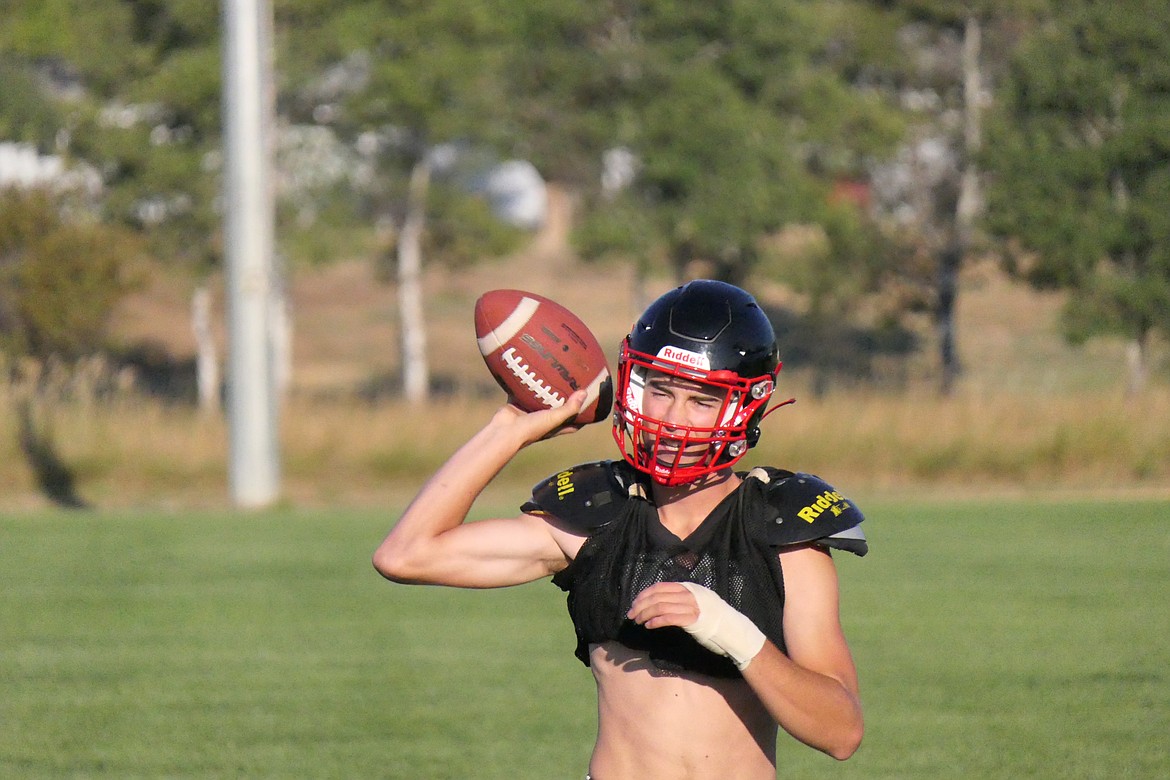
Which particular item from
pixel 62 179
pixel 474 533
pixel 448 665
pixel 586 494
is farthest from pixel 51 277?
pixel 586 494

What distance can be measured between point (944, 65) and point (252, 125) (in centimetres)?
1951

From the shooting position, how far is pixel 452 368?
34.4 m

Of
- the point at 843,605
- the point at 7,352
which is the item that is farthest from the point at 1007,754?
the point at 7,352

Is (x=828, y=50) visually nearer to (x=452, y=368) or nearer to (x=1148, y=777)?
Result: (x=452, y=368)

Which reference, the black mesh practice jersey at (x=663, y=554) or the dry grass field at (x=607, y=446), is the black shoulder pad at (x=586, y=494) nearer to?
the black mesh practice jersey at (x=663, y=554)

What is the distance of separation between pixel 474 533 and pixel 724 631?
2.44ft

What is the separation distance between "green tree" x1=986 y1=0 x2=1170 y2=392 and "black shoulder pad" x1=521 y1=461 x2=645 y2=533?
2097 centimetres

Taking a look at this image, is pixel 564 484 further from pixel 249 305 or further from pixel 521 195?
pixel 521 195

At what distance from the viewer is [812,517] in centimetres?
306

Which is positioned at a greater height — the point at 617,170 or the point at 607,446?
the point at 617,170

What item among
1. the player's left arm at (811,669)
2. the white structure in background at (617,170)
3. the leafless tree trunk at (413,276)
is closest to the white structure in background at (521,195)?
the leafless tree trunk at (413,276)

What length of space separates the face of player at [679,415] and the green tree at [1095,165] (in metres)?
21.1

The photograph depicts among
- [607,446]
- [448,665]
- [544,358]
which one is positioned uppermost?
[544,358]

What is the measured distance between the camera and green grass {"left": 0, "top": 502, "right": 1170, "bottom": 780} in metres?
6.22
